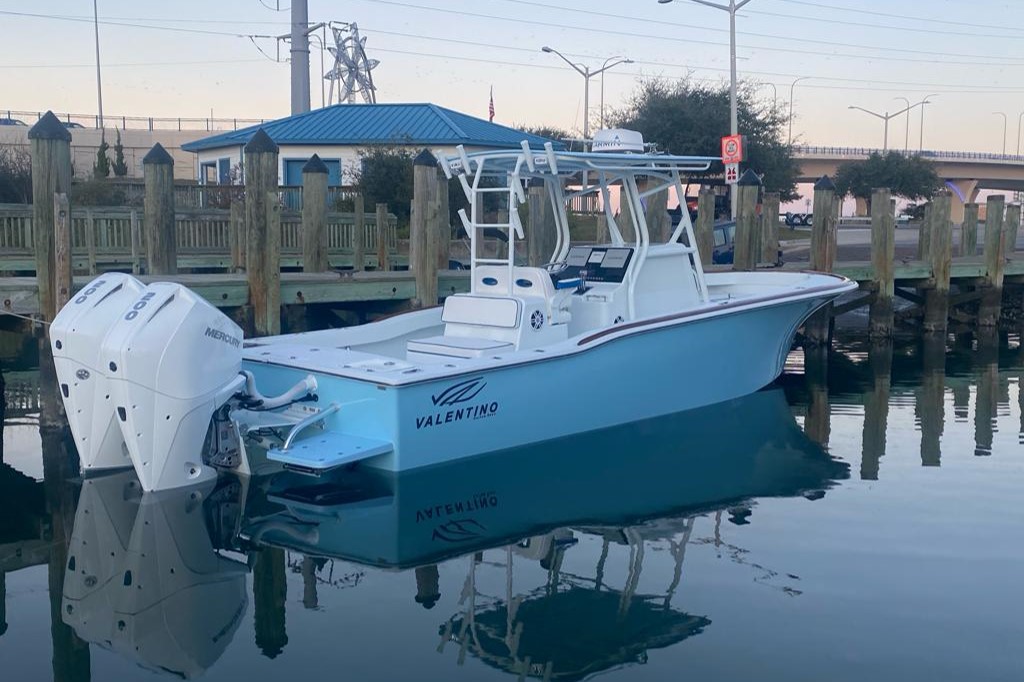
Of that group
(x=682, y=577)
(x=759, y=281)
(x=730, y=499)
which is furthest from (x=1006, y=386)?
(x=682, y=577)

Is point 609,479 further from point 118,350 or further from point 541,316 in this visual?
point 118,350

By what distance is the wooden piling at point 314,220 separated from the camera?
13.3 metres

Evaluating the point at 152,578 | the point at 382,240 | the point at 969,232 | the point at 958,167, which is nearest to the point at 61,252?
the point at 152,578

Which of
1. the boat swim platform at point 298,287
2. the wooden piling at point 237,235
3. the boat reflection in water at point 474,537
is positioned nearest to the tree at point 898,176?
the wooden piling at point 237,235

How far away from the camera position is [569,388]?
951cm

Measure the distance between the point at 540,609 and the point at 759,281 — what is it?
766cm

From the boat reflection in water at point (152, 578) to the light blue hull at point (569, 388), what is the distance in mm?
1265

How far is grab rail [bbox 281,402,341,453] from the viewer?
8.01 m

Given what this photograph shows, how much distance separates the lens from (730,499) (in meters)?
8.41

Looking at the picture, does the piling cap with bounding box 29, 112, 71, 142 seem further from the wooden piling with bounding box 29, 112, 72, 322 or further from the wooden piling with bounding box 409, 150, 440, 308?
the wooden piling with bounding box 409, 150, 440, 308

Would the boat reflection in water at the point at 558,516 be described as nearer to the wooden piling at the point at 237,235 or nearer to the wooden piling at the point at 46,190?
the wooden piling at the point at 46,190

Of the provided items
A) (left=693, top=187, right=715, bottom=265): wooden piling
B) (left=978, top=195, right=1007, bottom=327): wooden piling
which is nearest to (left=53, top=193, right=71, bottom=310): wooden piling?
(left=693, top=187, right=715, bottom=265): wooden piling

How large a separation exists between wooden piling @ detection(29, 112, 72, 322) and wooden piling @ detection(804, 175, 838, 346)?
10.4 metres

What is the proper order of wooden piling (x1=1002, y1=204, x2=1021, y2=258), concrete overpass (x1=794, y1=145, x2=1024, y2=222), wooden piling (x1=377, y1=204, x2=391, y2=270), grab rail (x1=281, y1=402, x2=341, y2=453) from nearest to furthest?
grab rail (x1=281, y1=402, x2=341, y2=453), wooden piling (x1=377, y1=204, x2=391, y2=270), wooden piling (x1=1002, y1=204, x2=1021, y2=258), concrete overpass (x1=794, y1=145, x2=1024, y2=222)
